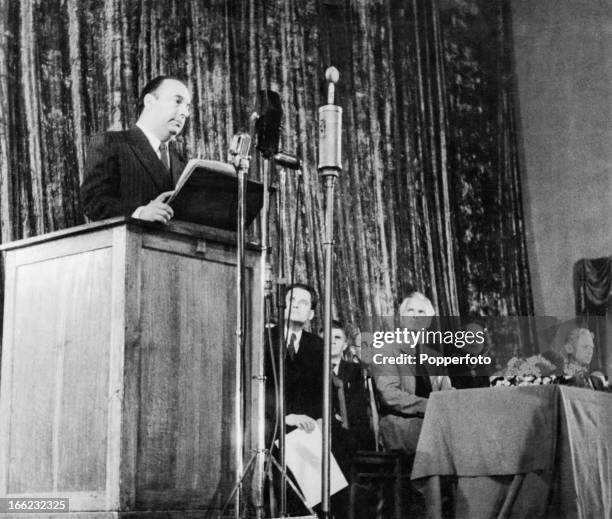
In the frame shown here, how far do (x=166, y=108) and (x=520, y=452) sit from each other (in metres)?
2.07

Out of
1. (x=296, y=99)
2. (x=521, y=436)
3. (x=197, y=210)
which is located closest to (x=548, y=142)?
(x=296, y=99)

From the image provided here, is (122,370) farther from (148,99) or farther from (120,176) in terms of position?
(148,99)

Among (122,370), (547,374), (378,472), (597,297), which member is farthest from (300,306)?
(122,370)

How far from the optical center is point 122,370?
7.61 ft

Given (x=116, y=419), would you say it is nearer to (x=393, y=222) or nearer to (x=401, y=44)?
(x=393, y=222)

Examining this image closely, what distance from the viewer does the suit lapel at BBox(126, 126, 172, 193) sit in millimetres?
3393

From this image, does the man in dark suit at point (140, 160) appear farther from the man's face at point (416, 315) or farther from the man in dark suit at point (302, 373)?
the man's face at point (416, 315)

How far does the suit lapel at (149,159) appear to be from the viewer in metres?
3.39

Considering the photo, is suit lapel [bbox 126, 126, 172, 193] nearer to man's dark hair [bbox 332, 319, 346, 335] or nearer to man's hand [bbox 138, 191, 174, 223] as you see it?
man's hand [bbox 138, 191, 174, 223]

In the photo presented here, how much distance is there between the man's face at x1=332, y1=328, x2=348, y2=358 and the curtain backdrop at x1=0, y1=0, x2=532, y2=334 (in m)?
0.38

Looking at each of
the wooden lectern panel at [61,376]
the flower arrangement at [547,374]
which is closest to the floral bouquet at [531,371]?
the flower arrangement at [547,374]

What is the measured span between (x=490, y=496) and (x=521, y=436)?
292mm

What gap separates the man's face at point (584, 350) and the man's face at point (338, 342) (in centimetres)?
127

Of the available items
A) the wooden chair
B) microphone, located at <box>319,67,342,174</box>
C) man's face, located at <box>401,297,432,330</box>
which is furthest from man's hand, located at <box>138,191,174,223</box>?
man's face, located at <box>401,297,432,330</box>
